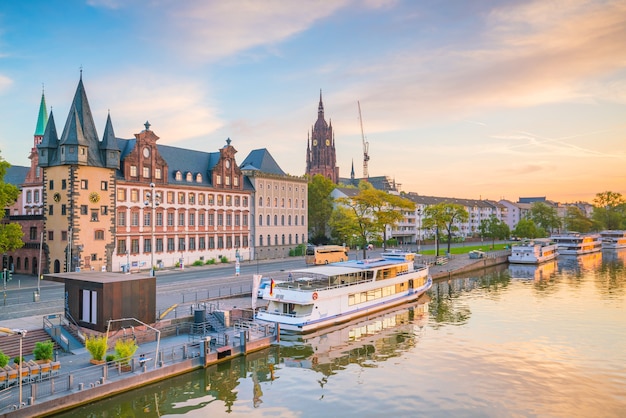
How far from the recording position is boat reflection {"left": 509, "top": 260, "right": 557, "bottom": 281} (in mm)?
82438

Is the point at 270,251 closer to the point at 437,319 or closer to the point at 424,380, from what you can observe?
the point at 437,319

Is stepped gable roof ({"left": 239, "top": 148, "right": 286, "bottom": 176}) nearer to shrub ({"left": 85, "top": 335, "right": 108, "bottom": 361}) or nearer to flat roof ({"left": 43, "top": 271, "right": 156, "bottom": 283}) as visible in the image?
flat roof ({"left": 43, "top": 271, "right": 156, "bottom": 283})

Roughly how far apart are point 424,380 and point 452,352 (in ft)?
22.8

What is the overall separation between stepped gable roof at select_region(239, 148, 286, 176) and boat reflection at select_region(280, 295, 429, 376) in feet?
181

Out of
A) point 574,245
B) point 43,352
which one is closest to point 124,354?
point 43,352

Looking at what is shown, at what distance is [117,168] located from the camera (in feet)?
224

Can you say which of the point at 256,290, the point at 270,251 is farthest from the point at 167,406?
the point at 270,251

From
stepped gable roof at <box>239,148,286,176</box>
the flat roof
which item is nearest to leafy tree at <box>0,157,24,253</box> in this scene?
the flat roof

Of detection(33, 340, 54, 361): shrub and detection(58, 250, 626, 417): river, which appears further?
detection(33, 340, 54, 361): shrub

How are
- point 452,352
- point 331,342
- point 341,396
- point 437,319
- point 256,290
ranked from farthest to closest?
point 437,319 → point 256,290 → point 331,342 → point 452,352 → point 341,396

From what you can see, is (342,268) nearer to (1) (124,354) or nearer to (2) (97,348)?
(1) (124,354)

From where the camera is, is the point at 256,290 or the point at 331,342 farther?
the point at 256,290

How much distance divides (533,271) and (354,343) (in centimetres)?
6425

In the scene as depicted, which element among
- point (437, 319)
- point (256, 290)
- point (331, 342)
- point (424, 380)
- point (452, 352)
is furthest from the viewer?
point (437, 319)
